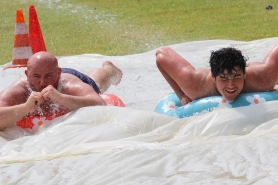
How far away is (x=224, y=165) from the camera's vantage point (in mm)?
3527

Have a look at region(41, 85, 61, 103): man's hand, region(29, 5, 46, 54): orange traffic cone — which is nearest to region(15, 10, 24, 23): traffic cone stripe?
region(29, 5, 46, 54): orange traffic cone

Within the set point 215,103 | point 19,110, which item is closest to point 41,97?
point 19,110

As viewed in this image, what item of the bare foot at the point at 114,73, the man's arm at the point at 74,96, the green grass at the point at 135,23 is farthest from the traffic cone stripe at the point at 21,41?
the man's arm at the point at 74,96

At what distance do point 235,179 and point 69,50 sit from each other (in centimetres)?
677

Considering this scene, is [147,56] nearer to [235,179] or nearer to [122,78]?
[122,78]

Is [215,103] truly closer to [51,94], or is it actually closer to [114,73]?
[51,94]

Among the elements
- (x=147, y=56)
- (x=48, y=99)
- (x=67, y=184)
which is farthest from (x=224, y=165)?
(x=147, y=56)

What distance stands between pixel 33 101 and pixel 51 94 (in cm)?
13

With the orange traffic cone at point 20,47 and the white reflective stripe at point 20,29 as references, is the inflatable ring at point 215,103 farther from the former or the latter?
the white reflective stripe at point 20,29

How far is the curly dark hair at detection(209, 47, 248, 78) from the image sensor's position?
15.3 feet

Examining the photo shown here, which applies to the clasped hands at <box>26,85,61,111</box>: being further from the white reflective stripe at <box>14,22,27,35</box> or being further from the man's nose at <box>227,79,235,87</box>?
the white reflective stripe at <box>14,22,27,35</box>

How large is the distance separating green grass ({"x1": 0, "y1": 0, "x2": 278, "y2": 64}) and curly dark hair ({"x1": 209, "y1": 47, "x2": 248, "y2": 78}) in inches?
187

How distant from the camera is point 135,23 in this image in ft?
37.3

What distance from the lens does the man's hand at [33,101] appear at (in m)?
4.62
